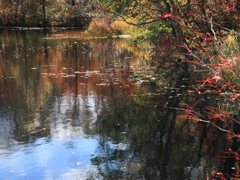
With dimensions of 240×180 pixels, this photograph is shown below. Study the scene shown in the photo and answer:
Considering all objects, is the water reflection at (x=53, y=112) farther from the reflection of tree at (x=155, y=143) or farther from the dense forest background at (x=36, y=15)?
the dense forest background at (x=36, y=15)

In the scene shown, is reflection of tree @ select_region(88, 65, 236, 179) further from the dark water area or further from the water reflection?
the water reflection

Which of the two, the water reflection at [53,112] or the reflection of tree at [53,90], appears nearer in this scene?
the water reflection at [53,112]

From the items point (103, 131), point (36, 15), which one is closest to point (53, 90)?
point (103, 131)

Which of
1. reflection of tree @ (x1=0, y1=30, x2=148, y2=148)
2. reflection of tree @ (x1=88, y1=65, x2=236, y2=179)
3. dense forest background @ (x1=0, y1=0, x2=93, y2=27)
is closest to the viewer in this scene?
reflection of tree @ (x1=88, y1=65, x2=236, y2=179)

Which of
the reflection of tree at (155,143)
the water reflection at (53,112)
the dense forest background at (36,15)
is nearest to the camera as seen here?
the reflection of tree at (155,143)

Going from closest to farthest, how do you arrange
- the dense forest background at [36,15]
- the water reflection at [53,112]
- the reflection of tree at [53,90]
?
the water reflection at [53,112], the reflection of tree at [53,90], the dense forest background at [36,15]

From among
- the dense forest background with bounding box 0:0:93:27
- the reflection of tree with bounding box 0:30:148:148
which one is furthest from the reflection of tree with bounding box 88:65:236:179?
the dense forest background with bounding box 0:0:93:27

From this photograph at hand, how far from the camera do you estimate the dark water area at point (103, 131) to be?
545cm

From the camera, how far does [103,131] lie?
7.20 meters

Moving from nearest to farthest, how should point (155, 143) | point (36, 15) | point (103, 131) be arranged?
point (155, 143) → point (103, 131) → point (36, 15)

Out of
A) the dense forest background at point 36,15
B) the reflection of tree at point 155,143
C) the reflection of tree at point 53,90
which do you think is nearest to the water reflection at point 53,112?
the reflection of tree at point 53,90

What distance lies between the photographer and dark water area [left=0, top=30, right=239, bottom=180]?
545cm

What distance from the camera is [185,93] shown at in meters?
10.8

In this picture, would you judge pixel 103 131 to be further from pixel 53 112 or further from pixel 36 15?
pixel 36 15
